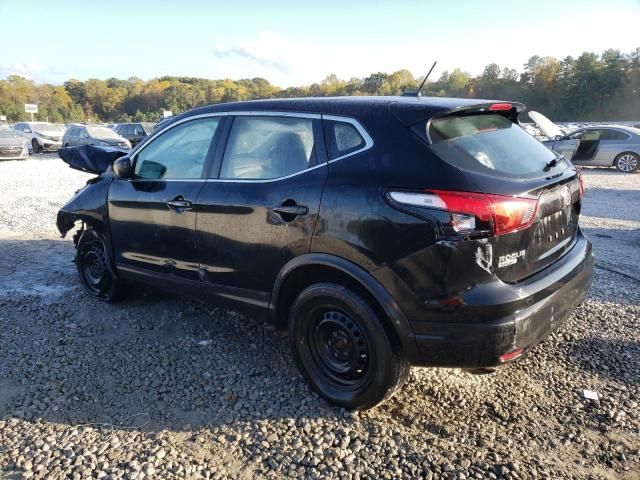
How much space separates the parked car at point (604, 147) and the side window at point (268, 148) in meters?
14.8

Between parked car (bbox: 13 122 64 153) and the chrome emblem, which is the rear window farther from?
parked car (bbox: 13 122 64 153)

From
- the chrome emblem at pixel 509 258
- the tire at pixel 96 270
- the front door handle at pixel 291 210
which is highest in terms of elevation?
the front door handle at pixel 291 210

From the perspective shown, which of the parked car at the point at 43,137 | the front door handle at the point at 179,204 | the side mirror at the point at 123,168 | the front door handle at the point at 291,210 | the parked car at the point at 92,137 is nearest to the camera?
the front door handle at the point at 291,210

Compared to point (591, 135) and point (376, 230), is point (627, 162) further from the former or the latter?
point (376, 230)

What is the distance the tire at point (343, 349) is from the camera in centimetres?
275

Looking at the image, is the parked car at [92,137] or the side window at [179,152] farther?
the parked car at [92,137]

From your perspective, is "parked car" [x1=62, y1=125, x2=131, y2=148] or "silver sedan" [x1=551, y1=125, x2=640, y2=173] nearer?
"silver sedan" [x1=551, y1=125, x2=640, y2=173]

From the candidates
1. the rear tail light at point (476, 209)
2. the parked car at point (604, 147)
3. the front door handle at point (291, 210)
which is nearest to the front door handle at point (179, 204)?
the front door handle at point (291, 210)

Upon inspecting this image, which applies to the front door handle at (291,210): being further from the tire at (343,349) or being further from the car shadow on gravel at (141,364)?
the car shadow on gravel at (141,364)

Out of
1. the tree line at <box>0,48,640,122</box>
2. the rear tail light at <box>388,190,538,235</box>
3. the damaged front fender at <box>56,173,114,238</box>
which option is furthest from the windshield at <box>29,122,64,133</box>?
the rear tail light at <box>388,190,538,235</box>

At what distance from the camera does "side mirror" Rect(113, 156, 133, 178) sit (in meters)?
4.12

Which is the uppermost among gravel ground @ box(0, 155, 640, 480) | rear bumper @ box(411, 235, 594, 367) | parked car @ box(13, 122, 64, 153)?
rear bumper @ box(411, 235, 594, 367)

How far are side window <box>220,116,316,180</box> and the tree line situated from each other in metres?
44.8

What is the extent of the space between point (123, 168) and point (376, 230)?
2.52 meters
